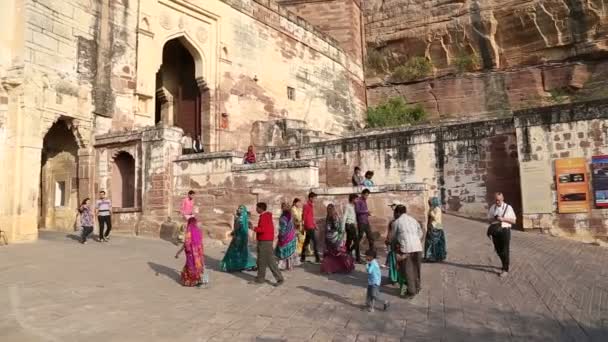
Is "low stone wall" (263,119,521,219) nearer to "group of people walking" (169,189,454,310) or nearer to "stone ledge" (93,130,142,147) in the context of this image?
"group of people walking" (169,189,454,310)

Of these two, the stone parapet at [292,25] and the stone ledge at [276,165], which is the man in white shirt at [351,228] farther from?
the stone parapet at [292,25]

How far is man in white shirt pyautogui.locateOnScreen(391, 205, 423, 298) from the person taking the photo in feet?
19.9

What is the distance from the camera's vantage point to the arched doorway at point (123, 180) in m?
12.7

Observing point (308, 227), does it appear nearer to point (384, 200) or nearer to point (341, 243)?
point (341, 243)

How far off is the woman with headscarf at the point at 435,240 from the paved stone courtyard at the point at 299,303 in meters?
0.20

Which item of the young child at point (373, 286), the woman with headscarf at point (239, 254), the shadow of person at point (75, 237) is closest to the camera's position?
the young child at point (373, 286)

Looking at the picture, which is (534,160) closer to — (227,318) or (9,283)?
(227,318)

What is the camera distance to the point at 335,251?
7.65 metres

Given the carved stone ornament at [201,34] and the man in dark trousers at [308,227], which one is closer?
the man in dark trousers at [308,227]

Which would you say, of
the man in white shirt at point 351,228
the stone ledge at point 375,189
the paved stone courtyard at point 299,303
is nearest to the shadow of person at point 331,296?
the paved stone courtyard at point 299,303

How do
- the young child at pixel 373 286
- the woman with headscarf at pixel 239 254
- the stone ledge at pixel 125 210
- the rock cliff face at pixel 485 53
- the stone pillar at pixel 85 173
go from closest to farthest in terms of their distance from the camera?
1. the young child at pixel 373 286
2. the woman with headscarf at pixel 239 254
3. the stone ledge at pixel 125 210
4. the stone pillar at pixel 85 173
5. the rock cliff face at pixel 485 53

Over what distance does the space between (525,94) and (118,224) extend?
59.3 feet

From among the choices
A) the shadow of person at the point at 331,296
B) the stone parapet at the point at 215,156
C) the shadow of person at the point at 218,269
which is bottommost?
the shadow of person at the point at 331,296

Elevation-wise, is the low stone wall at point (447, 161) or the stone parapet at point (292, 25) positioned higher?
the stone parapet at point (292, 25)
